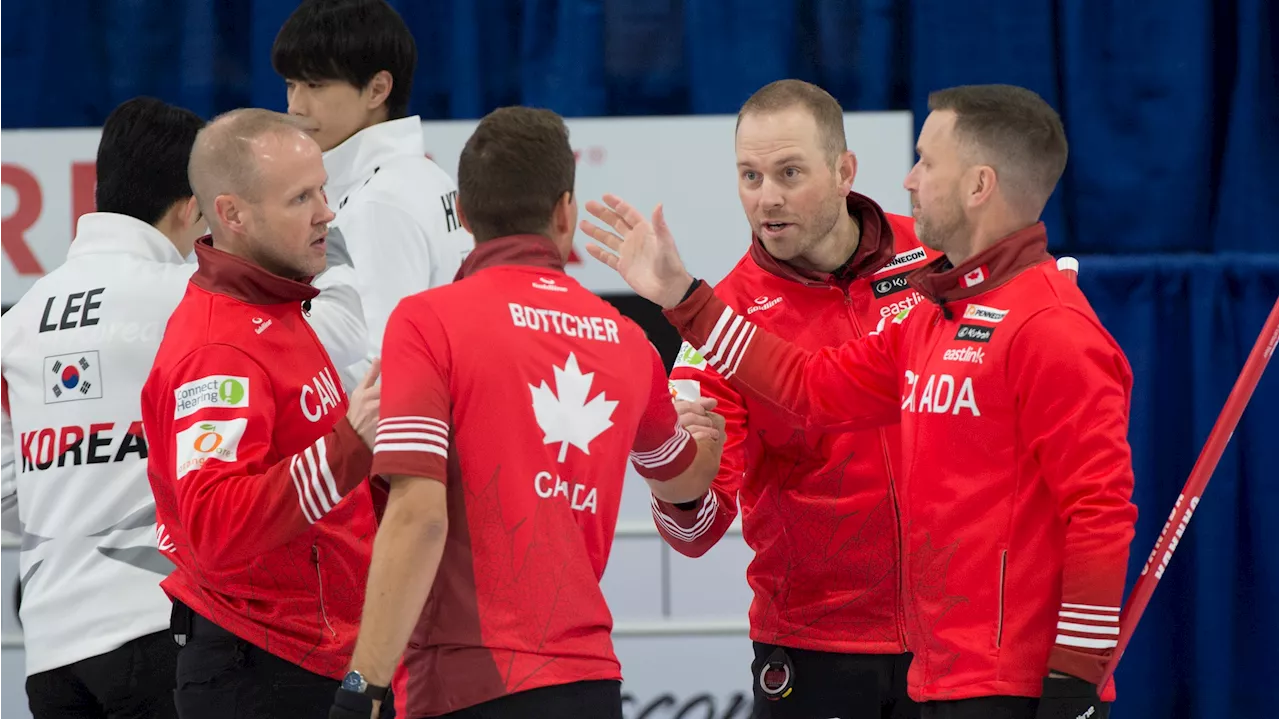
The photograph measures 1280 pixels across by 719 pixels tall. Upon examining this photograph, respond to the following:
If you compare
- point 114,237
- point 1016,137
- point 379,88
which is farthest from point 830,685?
point 379,88

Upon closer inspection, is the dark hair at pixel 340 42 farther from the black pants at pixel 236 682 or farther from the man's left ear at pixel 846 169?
the black pants at pixel 236 682

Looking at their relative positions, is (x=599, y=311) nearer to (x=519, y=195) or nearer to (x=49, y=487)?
(x=519, y=195)

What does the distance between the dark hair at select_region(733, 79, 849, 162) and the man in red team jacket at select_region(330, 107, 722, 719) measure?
3.50ft

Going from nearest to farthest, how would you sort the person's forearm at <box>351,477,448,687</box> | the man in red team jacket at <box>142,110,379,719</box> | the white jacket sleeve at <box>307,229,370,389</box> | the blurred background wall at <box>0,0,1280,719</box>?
the person's forearm at <box>351,477,448,687</box> < the man in red team jacket at <box>142,110,379,719</box> < the white jacket sleeve at <box>307,229,370,389</box> < the blurred background wall at <box>0,0,1280,719</box>

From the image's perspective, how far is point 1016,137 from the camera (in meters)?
2.71

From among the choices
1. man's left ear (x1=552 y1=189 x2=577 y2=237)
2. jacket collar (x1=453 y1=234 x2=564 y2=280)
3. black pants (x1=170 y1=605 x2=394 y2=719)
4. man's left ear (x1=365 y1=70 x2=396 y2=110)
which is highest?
man's left ear (x1=365 y1=70 x2=396 y2=110)

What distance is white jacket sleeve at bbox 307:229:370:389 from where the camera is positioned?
363 centimetres

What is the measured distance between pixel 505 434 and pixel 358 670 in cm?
41

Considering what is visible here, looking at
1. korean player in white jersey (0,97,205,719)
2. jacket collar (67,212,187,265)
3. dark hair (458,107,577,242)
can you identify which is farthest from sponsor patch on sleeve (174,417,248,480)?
jacket collar (67,212,187,265)

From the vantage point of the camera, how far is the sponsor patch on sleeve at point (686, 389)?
10.7ft

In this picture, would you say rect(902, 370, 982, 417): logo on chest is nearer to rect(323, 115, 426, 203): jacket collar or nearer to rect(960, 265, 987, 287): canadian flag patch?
rect(960, 265, 987, 287): canadian flag patch

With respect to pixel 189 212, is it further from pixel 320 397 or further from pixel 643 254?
pixel 643 254

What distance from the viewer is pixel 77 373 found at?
3.20 metres

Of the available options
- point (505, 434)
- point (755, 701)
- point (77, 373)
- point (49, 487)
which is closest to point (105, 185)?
point (77, 373)
